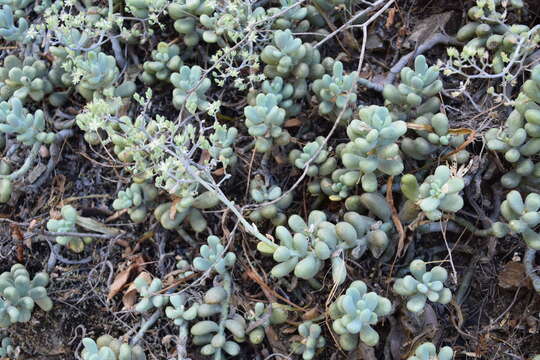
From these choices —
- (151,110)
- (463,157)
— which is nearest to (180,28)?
(151,110)

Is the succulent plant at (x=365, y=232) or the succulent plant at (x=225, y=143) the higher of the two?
the succulent plant at (x=225, y=143)

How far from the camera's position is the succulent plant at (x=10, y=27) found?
264 centimetres

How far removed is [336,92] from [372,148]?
1.19 feet

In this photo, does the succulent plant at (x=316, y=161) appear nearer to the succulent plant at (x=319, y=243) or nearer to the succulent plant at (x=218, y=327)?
the succulent plant at (x=319, y=243)

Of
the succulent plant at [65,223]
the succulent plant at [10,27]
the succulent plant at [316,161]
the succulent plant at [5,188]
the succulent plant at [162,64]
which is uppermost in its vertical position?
the succulent plant at [10,27]

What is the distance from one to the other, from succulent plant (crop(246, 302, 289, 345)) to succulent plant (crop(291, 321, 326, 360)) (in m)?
0.11

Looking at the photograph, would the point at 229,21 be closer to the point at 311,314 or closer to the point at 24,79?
the point at 24,79

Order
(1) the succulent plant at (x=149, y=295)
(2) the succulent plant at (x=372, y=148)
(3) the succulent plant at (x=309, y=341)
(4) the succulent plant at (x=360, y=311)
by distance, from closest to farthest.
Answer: (4) the succulent plant at (x=360, y=311) → (2) the succulent plant at (x=372, y=148) → (3) the succulent plant at (x=309, y=341) → (1) the succulent plant at (x=149, y=295)

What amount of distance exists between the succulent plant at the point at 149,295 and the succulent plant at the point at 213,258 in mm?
179

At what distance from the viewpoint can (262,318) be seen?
89.0 inches

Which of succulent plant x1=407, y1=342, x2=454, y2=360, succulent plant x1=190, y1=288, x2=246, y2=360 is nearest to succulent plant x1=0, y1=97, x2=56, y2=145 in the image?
Result: succulent plant x1=190, y1=288, x2=246, y2=360

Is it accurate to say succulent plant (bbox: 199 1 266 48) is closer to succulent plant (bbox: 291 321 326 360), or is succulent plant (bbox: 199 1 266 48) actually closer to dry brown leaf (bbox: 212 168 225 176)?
dry brown leaf (bbox: 212 168 225 176)

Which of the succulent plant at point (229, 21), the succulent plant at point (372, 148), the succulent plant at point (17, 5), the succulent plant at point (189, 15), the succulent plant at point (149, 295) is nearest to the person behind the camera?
the succulent plant at point (372, 148)

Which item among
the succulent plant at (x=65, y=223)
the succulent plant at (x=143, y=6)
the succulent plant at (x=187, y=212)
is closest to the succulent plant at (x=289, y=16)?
the succulent plant at (x=143, y=6)
